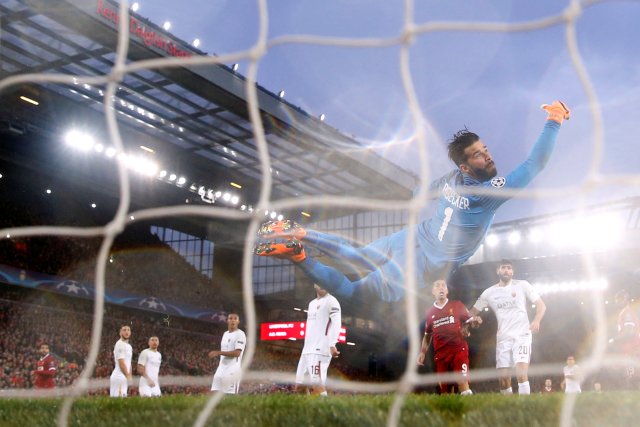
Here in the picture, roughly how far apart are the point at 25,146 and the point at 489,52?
13.9 m

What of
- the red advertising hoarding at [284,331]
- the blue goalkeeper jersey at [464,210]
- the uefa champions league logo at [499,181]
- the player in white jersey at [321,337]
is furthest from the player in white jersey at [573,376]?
the red advertising hoarding at [284,331]

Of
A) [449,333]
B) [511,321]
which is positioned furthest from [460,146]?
[511,321]

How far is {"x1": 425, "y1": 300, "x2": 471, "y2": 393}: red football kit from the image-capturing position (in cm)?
652

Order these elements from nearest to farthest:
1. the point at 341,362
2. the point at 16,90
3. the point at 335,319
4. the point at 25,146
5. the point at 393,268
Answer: the point at 393,268 → the point at 335,319 → the point at 16,90 → the point at 25,146 → the point at 341,362

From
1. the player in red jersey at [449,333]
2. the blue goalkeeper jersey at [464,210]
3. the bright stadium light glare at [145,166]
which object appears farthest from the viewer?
the bright stadium light glare at [145,166]

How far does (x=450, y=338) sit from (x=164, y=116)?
1435 centimetres

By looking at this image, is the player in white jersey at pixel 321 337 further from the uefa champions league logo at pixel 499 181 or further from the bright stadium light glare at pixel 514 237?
the bright stadium light glare at pixel 514 237

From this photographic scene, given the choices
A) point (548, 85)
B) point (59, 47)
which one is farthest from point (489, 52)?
point (59, 47)

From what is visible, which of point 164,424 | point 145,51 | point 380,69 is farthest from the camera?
point 380,69

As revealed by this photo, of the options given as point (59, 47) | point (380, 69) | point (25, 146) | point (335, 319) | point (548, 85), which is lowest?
point (335, 319)

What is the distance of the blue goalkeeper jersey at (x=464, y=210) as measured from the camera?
17.7ft

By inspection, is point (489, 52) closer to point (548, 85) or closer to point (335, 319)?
point (548, 85)

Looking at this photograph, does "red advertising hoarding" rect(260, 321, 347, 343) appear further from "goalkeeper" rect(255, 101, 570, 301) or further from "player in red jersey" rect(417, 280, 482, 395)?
"goalkeeper" rect(255, 101, 570, 301)

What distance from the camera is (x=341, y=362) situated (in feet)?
94.9
